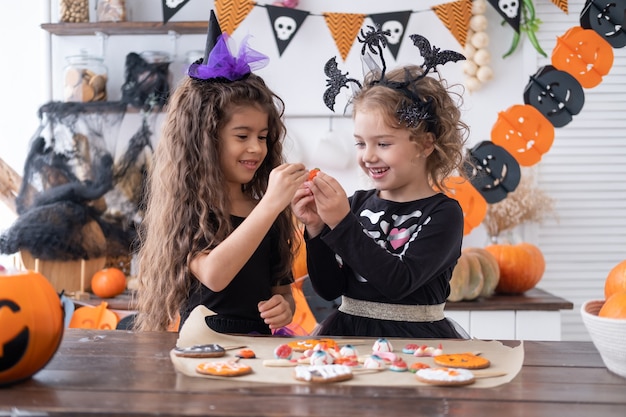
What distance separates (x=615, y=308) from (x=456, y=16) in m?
2.27

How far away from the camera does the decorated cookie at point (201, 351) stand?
1.21m

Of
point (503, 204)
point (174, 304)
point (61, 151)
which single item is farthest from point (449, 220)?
point (61, 151)

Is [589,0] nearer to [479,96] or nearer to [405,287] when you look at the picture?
[479,96]

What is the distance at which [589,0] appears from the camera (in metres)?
2.96

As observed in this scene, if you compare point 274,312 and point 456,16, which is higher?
point 456,16

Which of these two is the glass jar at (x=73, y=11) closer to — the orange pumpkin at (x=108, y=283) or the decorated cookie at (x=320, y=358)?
the orange pumpkin at (x=108, y=283)

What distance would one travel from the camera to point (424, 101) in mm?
1776

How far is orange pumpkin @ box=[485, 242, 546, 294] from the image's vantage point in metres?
3.05

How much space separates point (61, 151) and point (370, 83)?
1.89 m

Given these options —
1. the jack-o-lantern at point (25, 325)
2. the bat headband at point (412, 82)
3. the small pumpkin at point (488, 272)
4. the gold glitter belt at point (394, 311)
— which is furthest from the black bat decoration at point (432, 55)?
the small pumpkin at point (488, 272)

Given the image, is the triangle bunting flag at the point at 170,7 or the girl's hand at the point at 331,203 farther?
the triangle bunting flag at the point at 170,7

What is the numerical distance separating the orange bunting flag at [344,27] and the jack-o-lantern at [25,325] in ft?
7.40

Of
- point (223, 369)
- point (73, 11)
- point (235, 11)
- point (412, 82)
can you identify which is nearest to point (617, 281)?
point (412, 82)

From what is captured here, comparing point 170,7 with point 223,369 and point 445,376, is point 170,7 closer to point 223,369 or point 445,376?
point 223,369
